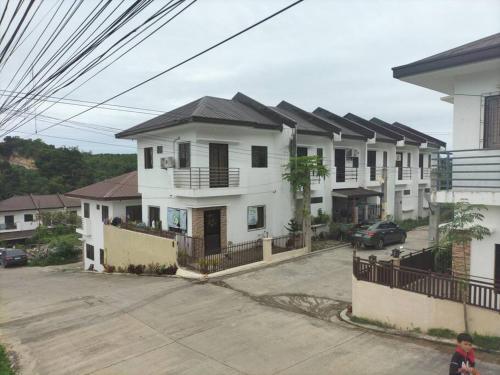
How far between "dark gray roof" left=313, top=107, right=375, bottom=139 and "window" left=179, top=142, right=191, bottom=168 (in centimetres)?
1045

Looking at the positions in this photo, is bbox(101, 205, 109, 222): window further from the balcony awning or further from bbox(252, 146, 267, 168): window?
the balcony awning

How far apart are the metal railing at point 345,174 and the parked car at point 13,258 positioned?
27.8 metres

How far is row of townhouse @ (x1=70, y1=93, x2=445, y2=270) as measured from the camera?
16.7m

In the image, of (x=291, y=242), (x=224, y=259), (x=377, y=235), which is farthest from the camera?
(x=377, y=235)

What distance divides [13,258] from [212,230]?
24.2 metres

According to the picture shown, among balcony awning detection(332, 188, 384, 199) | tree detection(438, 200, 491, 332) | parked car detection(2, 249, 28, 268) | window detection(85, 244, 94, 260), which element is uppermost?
tree detection(438, 200, 491, 332)

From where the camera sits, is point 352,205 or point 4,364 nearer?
point 4,364

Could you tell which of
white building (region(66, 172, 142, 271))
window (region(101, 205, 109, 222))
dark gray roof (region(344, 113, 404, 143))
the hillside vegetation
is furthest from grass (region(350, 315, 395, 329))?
the hillside vegetation

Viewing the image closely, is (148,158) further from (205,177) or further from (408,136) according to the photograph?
(408,136)

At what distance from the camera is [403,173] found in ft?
93.8

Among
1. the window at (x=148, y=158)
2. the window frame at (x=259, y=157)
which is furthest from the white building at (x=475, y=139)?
the window at (x=148, y=158)

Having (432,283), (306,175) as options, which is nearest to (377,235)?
(306,175)

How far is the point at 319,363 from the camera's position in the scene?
22.2ft

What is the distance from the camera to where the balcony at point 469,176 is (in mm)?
7418
